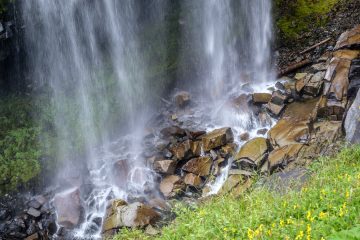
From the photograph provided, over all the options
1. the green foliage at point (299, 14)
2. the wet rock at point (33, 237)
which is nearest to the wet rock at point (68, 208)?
the wet rock at point (33, 237)

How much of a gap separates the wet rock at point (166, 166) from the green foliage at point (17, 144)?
3765 mm

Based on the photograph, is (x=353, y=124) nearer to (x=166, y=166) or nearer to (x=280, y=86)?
(x=280, y=86)

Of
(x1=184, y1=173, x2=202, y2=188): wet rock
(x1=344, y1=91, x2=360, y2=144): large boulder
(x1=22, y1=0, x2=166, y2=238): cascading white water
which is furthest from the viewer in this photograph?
(x1=22, y1=0, x2=166, y2=238): cascading white water

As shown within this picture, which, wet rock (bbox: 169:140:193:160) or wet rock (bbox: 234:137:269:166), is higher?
wet rock (bbox: 234:137:269:166)

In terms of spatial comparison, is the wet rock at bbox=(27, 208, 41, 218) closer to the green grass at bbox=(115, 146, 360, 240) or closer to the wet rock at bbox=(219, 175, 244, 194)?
the wet rock at bbox=(219, 175, 244, 194)

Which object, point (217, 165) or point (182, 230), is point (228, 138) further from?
point (182, 230)

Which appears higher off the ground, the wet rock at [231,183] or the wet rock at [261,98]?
the wet rock at [261,98]

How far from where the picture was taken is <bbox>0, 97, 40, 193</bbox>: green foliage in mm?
10742

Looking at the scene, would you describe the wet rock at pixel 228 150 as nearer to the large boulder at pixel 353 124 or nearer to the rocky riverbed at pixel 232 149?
the rocky riverbed at pixel 232 149

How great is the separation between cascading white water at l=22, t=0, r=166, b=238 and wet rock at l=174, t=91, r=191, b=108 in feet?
3.53

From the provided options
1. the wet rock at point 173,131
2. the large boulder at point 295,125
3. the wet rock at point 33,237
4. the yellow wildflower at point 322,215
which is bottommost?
the wet rock at point 33,237

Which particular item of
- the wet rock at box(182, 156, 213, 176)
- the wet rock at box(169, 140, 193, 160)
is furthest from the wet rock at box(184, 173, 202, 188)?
the wet rock at box(169, 140, 193, 160)

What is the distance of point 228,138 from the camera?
34.7 ft

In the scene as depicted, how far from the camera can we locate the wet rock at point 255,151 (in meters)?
9.18
